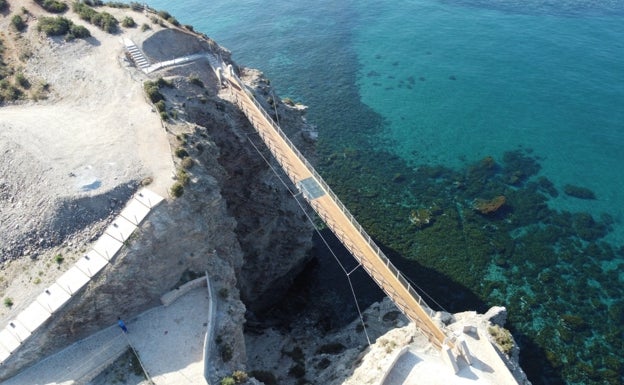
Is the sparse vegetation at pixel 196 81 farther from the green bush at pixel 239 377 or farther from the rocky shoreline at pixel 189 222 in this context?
the green bush at pixel 239 377

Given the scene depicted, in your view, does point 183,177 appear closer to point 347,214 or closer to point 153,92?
point 153,92

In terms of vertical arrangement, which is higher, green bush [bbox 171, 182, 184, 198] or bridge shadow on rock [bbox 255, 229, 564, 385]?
green bush [bbox 171, 182, 184, 198]

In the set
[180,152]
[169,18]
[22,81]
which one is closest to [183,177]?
[180,152]

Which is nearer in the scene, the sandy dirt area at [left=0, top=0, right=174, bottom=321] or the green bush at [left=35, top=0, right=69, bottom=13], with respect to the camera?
the sandy dirt area at [left=0, top=0, right=174, bottom=321]

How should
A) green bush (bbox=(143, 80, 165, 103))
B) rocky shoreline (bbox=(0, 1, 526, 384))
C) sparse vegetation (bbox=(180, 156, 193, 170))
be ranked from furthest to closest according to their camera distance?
1. green bush (bbox=(143, 80, 165, 103))
2. sparse vegetation (bbox=(180, 156, 193, 170))
3. rocky shoreline (bbox=(0, 1, 526, 384))

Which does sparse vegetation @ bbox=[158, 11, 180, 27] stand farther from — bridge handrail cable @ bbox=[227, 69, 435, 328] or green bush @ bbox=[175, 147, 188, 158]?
green bush @ bbox=[175, 147, 188, 158]

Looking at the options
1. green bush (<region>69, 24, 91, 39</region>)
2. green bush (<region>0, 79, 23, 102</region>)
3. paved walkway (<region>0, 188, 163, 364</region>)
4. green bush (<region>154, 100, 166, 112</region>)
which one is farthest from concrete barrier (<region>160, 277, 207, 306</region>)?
green bush (<region>69, 24, 91, 39</region>)

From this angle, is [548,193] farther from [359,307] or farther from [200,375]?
[200,375]
